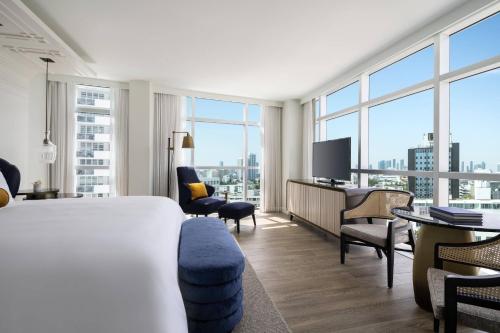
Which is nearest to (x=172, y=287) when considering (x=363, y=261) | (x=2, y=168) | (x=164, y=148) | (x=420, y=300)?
(x=420, y=300)

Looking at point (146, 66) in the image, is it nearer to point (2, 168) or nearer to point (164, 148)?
point (164, 148)

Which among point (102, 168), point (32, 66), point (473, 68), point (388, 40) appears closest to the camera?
point (473, 68)

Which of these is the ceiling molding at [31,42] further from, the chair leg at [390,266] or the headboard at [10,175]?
the chair leg at [390,266]

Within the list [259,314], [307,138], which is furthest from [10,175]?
[307,138]

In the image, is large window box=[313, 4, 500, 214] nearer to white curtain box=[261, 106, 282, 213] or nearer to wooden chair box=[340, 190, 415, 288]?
wooden chair box=[340, 190, 415, 288]

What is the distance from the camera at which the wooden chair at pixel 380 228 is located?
89.1 inches

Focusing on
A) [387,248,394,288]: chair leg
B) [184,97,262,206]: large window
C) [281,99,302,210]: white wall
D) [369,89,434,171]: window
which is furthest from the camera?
[281,99,302,210]: white wall

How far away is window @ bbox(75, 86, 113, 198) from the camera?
15.0 feet

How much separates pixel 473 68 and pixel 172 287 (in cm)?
331

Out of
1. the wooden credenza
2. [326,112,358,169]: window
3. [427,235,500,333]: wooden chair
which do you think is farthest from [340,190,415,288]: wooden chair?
[326,112,358,169]: window

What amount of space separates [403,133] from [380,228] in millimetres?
1520

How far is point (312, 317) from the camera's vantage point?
181 centimetres

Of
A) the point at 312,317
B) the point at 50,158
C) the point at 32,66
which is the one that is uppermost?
the point at 32,66

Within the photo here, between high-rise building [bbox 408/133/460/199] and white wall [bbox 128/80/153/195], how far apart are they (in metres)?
4.24
